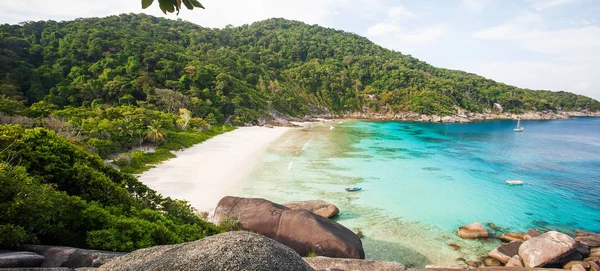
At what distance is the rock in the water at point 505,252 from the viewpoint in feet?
46.4

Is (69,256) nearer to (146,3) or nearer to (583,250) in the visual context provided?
(146,3)

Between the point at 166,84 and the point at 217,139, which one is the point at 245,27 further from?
the point at 217,139

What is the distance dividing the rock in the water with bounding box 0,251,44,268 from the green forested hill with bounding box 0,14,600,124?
3565cm

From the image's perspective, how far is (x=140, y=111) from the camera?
39125 millimetres

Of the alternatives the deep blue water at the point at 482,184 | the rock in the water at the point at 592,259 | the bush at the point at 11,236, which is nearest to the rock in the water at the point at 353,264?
the bush at the point at 11,236

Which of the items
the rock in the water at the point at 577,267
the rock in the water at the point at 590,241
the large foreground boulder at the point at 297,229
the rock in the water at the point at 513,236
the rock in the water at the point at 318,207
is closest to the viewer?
the rock in the water at the point at 577,267

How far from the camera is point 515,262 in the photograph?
13344mm

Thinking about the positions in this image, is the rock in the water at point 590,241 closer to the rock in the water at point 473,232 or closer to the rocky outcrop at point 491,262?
the rock in the water at point 473,232

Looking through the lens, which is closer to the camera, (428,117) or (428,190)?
(428,190)

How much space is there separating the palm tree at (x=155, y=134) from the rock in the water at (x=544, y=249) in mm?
32917

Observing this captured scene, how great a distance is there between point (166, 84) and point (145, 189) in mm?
56872

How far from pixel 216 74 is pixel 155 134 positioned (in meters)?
49.0

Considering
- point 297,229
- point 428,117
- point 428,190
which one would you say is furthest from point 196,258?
point 428,117

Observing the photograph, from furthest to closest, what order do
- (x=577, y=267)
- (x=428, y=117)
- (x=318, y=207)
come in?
(x=428, y=117), (x=318, y=207), (x=577, y=267)
